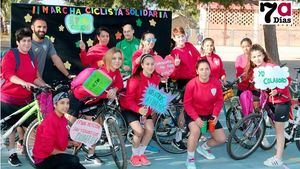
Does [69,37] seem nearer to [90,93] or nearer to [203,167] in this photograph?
[90,93]

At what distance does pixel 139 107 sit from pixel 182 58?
5.24 feet

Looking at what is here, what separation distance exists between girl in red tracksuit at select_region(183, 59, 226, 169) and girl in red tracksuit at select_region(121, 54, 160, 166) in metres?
0.50

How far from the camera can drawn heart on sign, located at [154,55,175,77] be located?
6.68 m

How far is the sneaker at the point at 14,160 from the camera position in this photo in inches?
234

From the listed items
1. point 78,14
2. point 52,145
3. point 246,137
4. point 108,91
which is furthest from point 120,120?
point 78,14

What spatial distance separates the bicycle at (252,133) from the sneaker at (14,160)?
2726mm

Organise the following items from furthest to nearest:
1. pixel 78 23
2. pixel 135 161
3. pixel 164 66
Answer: pixel 78 23 < pixel 164 66 < pixel 135 161

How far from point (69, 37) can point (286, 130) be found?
13.2 ft

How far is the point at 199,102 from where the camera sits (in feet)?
19.9

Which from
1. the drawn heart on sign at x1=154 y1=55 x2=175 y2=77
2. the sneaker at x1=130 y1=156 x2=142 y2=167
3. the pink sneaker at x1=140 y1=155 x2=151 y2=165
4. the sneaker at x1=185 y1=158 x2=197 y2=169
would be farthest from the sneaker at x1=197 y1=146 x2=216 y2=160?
the drawn heart on sign at x1=154 y1=55 x2=175 y2=77

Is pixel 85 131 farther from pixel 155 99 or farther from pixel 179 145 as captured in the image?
pixel 179 145

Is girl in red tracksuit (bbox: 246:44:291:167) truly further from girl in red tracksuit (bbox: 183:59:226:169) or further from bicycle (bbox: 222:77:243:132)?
bicycle (bbox: 222:77:243:132)

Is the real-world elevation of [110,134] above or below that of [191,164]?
above

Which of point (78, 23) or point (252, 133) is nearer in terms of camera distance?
point (252, 133)
